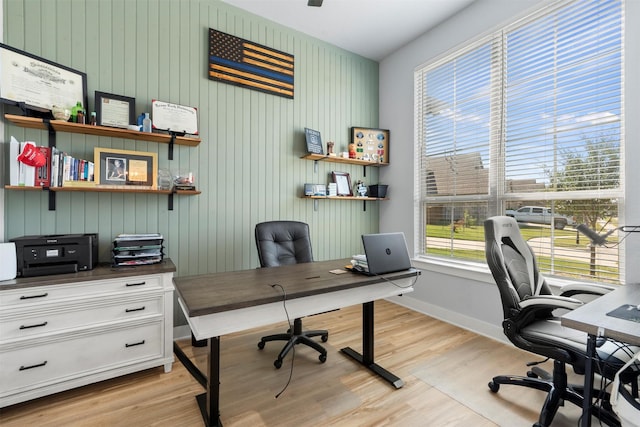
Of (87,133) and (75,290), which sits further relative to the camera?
(87,133)

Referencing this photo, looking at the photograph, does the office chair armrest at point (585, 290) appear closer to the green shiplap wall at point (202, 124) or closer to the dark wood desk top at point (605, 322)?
the dark wood desk top at point (605, 322)

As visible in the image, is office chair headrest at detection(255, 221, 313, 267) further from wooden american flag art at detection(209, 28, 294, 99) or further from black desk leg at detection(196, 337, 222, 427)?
wooden american flag art at detection(209, 28, 294, 99)

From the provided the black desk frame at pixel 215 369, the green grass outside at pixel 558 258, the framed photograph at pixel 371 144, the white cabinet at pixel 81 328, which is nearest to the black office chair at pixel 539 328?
the green grass outside at pixel 558 258

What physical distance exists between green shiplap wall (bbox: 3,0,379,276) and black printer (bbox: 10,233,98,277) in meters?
0.37

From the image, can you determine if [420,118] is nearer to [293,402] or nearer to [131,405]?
[293,402]

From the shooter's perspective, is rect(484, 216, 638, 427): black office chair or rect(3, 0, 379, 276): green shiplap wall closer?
rect(484, 216, 638, 427): black office chair

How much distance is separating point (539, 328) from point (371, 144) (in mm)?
2668

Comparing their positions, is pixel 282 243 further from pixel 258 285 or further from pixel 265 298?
pixel 265 298

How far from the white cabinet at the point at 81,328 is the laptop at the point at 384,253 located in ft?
4.69

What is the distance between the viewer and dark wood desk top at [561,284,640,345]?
1.09m

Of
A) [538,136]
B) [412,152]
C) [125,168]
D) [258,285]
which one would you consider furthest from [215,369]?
[412,152]

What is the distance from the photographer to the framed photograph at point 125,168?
2.25 meters

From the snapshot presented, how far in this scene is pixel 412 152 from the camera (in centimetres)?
357

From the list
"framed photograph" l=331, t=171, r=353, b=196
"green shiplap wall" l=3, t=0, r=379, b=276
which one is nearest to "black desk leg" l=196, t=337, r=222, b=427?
"green shiplap wall" l=3, t=0, r=379, b=276
